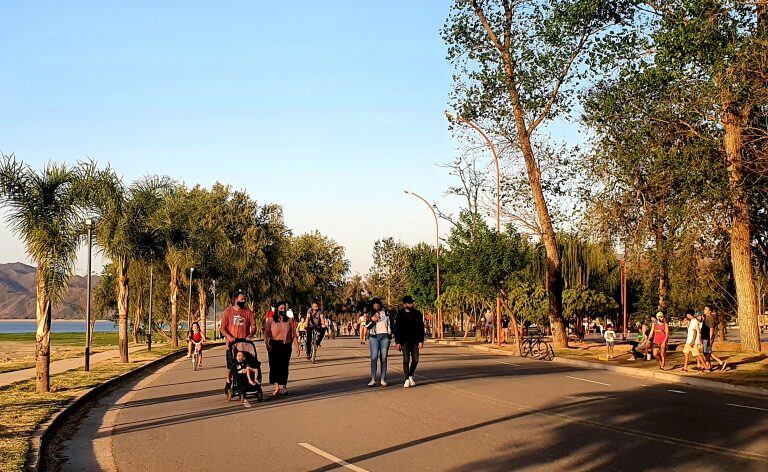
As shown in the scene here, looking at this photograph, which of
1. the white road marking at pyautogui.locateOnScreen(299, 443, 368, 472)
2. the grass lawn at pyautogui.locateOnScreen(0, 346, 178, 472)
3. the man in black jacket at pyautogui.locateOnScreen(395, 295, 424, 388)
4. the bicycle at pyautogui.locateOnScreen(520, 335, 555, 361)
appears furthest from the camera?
the bicycle at pyautogui.locateOnScreen(520, 335, 555, 361)

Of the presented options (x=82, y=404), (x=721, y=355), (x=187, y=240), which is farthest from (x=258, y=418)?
(x=187, y=240)

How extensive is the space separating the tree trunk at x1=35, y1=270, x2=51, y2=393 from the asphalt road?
1.56 m

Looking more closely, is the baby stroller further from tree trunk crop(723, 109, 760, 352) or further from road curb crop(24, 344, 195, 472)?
tree trunk crop(723, 109, 760, 352)

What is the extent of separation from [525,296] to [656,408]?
3565cm

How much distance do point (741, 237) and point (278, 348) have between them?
1697 centimetres

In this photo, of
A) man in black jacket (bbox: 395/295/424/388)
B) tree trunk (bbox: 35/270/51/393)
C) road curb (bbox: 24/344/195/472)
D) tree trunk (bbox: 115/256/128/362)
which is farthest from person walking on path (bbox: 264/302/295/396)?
tree trunk (bbox: 115/256/128/362)

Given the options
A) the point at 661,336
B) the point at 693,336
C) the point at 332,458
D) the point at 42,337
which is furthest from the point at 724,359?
the point at 332,458

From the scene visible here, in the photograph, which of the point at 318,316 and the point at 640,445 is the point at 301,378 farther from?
the point at 640,445

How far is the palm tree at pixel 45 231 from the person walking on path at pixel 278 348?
441 cm

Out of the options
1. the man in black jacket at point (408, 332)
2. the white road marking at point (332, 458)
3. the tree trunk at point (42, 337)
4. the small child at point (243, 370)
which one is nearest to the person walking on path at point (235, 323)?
the small child at point (243, 370)

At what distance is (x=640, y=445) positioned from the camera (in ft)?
36.7

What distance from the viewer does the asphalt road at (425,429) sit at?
1008 centimetres

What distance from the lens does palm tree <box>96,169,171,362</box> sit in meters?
28.8

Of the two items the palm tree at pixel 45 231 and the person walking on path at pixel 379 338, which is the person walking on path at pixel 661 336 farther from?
the palm tree at pixel 45 231
